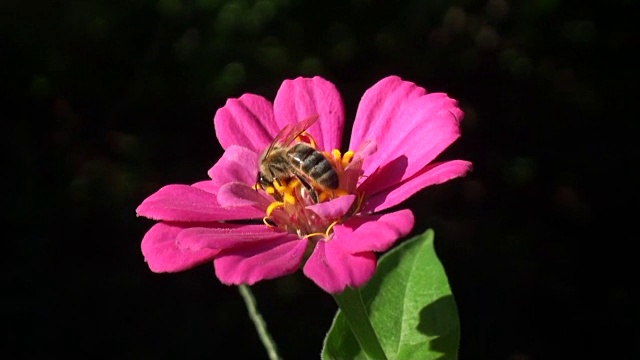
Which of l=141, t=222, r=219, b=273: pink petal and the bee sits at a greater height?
the bee

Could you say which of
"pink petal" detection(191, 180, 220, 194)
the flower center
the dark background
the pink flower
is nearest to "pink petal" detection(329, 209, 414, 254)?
the pink flower

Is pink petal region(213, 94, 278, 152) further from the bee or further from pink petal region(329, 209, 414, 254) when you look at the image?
pink petal region(329, 209, 414, 254)

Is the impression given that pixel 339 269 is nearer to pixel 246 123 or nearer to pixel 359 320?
pixel 359 320

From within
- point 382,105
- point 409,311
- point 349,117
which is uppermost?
point 349,117

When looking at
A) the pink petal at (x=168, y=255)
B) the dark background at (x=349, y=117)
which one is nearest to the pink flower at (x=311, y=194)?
the pink petal at (x=168, y=255)

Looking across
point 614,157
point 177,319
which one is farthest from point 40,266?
point 614,157

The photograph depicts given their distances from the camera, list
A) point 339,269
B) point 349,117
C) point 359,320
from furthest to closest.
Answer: point 349,117
point 359,320
point 339,269

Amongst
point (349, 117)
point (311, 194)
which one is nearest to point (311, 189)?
point (311, 194)
